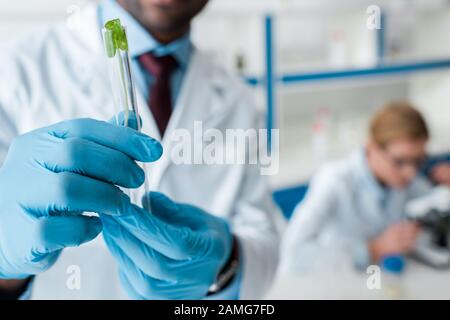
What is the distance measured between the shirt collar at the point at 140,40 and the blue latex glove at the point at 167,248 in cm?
19

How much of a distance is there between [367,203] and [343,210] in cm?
8

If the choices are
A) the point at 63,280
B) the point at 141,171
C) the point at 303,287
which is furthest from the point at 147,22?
the point at 303,287

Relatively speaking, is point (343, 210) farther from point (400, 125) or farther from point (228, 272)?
point (228, 272)

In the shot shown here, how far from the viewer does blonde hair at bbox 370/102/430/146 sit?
48.1 inches

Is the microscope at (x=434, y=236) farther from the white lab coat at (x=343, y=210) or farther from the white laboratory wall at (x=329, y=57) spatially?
the white laboratory wall at (x=329, y=57)

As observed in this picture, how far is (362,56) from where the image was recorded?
82.0 inches

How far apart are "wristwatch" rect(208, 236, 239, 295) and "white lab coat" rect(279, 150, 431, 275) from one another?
2.11ft

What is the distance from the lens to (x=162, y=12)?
0.50 m

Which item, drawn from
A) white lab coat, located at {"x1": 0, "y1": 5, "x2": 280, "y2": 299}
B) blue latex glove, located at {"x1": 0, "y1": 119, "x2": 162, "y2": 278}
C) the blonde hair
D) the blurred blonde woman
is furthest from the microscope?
blue latex glove, located at {"x1": 0, "y1": 119, "x2": 162, "y2": 278}

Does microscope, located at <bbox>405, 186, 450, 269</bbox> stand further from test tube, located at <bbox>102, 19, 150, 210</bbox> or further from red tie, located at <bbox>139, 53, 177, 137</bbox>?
test tube, located at <bbox>102, 19, 150, 210</bbox>

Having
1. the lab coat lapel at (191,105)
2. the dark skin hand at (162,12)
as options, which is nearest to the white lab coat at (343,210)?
the lab coat lapel at (191,105)

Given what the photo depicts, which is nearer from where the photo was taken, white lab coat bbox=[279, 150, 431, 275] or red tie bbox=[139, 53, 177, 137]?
red tie bbox=[139, 53, 177, 137]

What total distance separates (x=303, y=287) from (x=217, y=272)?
1.25ft

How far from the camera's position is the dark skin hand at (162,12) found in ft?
1.60
